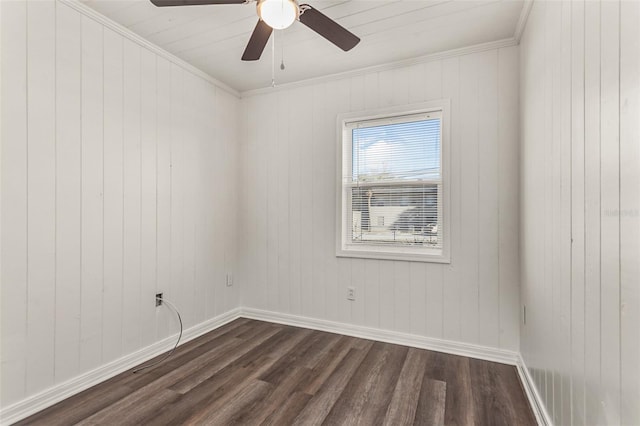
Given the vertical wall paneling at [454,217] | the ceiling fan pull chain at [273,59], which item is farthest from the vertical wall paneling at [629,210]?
the ceiling fan pull chain at [273,59]

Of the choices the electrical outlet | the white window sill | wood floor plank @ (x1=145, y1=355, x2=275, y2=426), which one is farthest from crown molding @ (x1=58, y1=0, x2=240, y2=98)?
wood floor plank @ (x1=145, y1=355, x2=275, y2=426)

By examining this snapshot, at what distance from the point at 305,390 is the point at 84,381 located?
146 centimetres

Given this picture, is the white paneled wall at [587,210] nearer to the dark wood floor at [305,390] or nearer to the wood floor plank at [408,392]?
the dark wood floor at [305,390]

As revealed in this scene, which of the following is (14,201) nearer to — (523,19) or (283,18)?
(283,18)

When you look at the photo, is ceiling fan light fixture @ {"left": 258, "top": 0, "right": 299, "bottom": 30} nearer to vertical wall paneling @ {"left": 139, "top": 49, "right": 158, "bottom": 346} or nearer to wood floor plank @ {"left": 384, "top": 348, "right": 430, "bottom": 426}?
vertical wall paneling @ {"left": 139, "top": 49, "right": 158, "bottom": 346}

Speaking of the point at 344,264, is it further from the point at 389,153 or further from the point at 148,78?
the point at 148,78

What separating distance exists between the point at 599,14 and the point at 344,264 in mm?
2406

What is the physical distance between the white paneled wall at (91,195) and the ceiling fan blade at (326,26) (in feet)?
4.96

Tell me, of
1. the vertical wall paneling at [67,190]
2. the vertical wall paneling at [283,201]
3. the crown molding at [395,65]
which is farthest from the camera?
the vertical wall paneling at [283,201]

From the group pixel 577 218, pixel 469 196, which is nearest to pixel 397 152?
pixel 469 196

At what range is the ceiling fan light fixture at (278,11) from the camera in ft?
5.07

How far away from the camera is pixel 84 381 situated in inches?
80.6

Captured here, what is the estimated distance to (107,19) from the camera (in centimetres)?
218

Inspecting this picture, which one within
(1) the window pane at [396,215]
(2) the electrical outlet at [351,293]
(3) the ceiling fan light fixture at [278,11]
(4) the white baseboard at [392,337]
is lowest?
(4) the white baseboard at [392,337]
